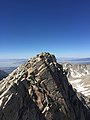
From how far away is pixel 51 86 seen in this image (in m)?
64.6

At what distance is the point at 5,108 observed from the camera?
48125 mm

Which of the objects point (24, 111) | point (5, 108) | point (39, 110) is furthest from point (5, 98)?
point (39, 110)

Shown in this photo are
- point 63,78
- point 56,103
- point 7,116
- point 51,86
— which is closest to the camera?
point 7,116

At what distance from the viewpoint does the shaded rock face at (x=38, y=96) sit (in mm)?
50594

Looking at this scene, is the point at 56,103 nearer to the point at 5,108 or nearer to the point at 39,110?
the point at 39,110

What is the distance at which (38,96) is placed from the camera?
59812 mm

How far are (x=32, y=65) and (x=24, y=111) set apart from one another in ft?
70.9

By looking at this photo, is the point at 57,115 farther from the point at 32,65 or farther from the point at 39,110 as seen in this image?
the point at 32,65

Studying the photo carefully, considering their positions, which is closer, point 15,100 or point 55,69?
point 15,100

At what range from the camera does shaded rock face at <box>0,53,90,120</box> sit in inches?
1992

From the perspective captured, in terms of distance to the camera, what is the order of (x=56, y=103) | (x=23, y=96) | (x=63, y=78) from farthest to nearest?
(x=63, y=78)
(x=56, y=103)
(x=23, y=96)

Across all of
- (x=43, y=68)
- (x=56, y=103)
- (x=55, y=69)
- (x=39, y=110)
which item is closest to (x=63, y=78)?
(x=55, y=69)

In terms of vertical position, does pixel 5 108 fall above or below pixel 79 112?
above

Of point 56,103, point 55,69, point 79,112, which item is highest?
point 55,69
